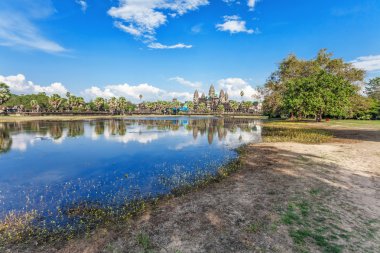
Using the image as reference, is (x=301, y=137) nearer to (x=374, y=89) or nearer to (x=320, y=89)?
(x=320, y=89)

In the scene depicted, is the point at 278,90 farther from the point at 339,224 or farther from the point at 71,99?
the point at 71,99

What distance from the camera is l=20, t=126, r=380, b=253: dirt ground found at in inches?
277

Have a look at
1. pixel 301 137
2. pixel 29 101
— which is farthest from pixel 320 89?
pixel 29 101

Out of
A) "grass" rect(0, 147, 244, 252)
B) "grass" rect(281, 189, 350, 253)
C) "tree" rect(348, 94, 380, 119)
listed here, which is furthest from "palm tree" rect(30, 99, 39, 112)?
"tree" rect(348, 94, 380, 119)

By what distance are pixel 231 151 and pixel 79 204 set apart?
17.2m

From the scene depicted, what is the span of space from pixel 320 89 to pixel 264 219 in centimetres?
5943

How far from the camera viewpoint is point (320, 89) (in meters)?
56.7

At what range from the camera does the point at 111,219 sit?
9.27 metres

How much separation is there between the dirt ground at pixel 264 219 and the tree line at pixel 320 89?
49.2m

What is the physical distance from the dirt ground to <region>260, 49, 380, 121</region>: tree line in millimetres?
49205

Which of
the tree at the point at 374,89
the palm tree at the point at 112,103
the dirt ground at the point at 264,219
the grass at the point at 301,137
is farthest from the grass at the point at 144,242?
the palm tree at the point at 112,103

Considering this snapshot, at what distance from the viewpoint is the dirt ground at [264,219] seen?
277 inches

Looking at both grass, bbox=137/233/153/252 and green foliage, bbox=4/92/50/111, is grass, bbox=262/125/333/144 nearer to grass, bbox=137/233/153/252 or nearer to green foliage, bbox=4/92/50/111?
grass, bbox=137/233/153/252

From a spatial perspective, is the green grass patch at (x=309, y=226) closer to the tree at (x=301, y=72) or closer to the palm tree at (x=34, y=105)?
the tree at (x=301, y=72)
